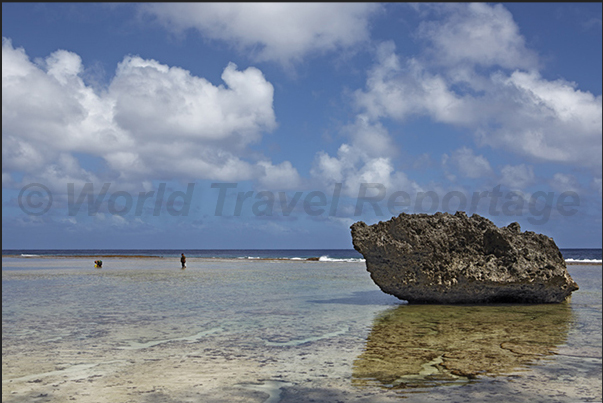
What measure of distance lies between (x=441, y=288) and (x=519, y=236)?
11.9 ft

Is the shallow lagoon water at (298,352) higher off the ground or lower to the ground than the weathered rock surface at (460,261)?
lower

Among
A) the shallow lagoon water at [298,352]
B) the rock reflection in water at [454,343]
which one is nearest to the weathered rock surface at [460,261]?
the shallow lagoon water at [298,352]

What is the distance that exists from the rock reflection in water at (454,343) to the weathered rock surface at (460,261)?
37.9 inches

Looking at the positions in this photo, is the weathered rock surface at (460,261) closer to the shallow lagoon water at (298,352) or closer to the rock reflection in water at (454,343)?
the shallow lagoon water at (298,352)

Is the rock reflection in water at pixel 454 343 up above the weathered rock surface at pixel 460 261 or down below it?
below

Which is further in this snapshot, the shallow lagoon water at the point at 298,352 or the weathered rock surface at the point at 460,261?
the weathered rock surface at the point at 460,261

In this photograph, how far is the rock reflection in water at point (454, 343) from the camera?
23.9ft

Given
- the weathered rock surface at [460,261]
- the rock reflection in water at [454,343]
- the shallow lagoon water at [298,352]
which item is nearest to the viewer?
the shallow lagoon water at [298,352]

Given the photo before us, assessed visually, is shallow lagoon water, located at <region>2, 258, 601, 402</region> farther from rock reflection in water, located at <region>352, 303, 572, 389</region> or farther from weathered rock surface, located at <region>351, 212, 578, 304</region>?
weathered rock surface, located at <region>351, 212, 578, 304</region>

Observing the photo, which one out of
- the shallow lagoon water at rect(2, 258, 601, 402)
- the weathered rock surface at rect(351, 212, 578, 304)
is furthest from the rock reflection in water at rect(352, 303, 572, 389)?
the weathered rock surface at rect(351, 212, 578, 304)

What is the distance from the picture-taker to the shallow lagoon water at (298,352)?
649 cm

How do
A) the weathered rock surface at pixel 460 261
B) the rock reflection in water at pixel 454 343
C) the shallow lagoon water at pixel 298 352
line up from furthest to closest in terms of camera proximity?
the weathered rock surface at pixel 460 261 → the rock reflection in water at pixel 454 343 → the shallow lagoon water at pixel 298 352

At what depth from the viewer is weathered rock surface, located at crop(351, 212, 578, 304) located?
15.3 m

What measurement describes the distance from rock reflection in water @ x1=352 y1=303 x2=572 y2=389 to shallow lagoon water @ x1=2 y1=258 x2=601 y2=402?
0.03 metres
